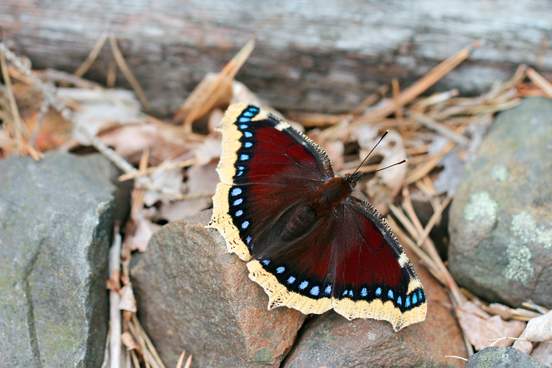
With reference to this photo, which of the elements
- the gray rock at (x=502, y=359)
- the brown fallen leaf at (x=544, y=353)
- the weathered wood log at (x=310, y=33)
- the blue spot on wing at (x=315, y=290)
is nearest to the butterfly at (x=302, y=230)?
the blue spot on wing at (x=315, y=290)

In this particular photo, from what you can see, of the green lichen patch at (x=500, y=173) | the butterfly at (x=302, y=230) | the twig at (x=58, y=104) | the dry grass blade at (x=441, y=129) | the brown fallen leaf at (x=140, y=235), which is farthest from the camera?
the dry grass blade at (x=441, y=129)

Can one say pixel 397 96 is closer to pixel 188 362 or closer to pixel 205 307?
pixel 205 307

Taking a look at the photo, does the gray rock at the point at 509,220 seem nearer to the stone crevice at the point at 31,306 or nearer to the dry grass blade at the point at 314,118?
the dry grass blade at the point at 314,118

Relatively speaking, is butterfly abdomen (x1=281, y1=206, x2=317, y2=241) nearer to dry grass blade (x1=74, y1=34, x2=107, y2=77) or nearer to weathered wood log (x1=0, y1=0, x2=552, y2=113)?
weathered wood log (x1=0, y1=0, x2=552, y2=113)

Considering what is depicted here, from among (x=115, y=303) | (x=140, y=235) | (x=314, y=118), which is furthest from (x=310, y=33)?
→ (x=115, y=303)

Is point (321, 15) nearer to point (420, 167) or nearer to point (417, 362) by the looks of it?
point (420, 167)

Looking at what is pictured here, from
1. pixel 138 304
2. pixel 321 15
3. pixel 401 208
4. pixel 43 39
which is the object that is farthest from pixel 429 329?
pixel 43 39
